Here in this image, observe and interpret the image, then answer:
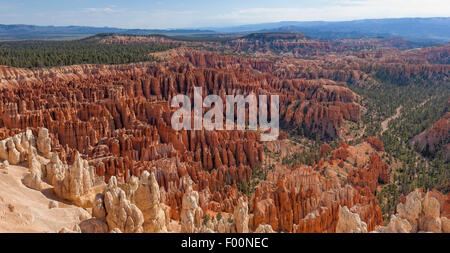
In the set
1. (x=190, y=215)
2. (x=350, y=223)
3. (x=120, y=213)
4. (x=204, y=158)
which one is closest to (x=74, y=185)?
(x=120, y=213)

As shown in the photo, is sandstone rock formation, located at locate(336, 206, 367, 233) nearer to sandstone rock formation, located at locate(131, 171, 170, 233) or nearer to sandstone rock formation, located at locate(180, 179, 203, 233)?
sandstone rock formation, located at locate(180, 179, 203, 233)

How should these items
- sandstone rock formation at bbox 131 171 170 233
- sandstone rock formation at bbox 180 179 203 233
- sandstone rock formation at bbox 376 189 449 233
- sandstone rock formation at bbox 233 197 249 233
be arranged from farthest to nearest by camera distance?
sandstone rock formation at bbox 233 197 249 233
sandstone rock formation at bbox 131 171 170 233
sandstone rock formation at bbox 180 179 203 233
sandstone rock formation at bbox 376 189 449 233

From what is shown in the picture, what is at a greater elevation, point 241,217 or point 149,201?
point 149,201

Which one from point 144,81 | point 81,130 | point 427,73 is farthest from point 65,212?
point 427,73

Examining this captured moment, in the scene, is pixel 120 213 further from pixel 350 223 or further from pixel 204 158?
pixel 204 158

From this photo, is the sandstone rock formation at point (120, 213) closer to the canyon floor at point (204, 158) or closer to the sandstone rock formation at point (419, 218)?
the canyon floor at point (204, 158)

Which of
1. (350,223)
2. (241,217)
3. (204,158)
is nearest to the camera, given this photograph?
(350,223)

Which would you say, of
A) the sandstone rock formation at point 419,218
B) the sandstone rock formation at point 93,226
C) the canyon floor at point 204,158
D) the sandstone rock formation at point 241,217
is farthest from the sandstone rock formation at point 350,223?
the sandstone rock formation at point 93,226

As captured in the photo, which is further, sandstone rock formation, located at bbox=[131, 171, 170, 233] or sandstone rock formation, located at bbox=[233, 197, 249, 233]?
sandstone rock formation, located at bbox=[233, 197, 249, 233]

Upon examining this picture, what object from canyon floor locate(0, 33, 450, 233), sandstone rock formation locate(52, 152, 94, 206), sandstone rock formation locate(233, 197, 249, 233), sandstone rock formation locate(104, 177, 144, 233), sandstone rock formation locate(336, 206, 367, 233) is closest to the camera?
sandstone rock formation locate(104, 177, 144, 233)

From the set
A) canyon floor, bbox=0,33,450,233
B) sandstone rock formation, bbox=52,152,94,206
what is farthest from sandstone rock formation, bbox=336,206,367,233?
sandstone rock formation, bbox=52,152,94,206
